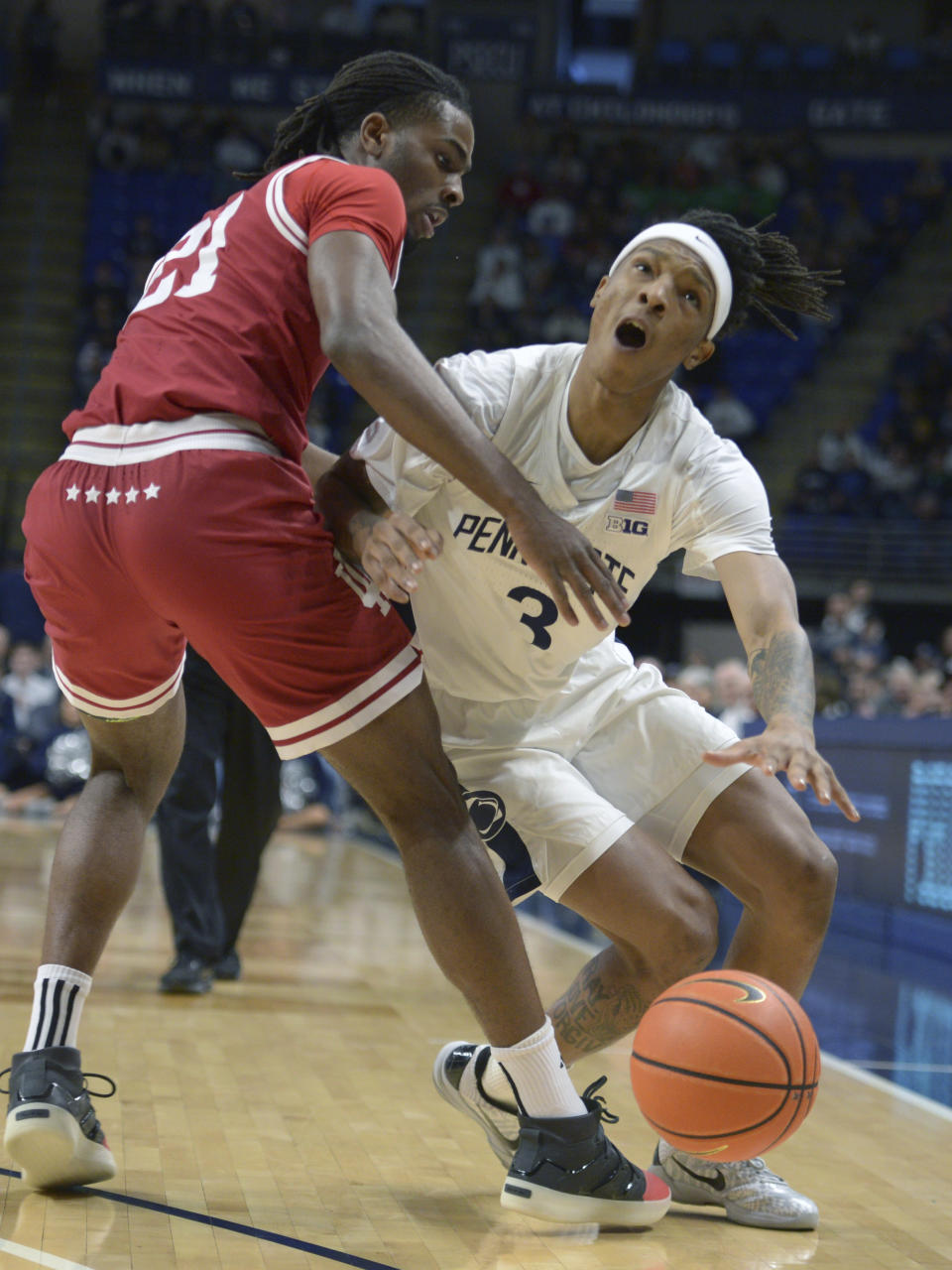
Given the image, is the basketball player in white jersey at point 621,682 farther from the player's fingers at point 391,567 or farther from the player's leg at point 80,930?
the player's leg at point 80,930

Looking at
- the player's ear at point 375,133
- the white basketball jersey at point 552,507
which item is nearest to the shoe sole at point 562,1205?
the white basketball jersey at point 552,507

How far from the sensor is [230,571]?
2695mm

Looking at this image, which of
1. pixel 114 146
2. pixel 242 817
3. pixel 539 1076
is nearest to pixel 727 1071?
pixel 539 1076

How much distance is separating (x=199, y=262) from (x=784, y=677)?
4.48ft

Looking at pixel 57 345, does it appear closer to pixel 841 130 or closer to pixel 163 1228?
pixel 841 130

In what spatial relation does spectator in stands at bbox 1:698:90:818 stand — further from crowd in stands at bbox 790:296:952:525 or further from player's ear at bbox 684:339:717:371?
player's ear at bbox 684:339:717:371

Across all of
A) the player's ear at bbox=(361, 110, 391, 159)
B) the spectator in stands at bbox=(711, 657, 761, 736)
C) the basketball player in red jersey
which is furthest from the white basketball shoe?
the spectator in stands at bbox=(711, 657, 761, 736)

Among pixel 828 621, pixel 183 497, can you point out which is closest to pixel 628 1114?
pixel 183 497

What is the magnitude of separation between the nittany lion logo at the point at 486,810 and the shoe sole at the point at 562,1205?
0.76 m

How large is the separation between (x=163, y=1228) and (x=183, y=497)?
1.30m

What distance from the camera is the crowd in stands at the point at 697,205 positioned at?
18391mm

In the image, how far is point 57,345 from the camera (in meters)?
19.4

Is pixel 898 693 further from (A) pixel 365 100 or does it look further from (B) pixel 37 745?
(A) pixel 365 100

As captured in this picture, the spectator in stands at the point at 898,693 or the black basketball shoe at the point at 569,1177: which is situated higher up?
the black basketball shoe at the point at 569,1177
